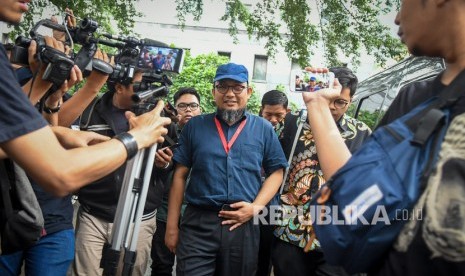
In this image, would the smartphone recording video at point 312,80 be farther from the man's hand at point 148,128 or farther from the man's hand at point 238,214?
the man's hand at point 238,214

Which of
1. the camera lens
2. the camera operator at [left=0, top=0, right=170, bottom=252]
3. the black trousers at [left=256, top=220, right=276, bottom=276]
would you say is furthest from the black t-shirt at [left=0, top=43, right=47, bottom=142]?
the black trousers at [left=256, top=220, right=276, bottom=276]

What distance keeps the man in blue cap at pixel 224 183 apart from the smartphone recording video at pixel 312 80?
0.96 meters

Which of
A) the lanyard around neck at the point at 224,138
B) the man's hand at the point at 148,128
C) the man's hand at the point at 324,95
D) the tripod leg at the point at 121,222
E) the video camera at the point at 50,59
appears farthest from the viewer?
the lanyard around neck at the point at 224,138

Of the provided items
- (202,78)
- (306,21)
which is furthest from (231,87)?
(202,78)

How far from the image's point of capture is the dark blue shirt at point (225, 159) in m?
3.06

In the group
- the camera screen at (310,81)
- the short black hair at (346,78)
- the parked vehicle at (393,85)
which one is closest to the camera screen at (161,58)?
the camera screen at (310,81)

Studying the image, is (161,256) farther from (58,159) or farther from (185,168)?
(58,159)

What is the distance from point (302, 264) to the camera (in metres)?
3.05

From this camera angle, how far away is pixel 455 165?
1030mm

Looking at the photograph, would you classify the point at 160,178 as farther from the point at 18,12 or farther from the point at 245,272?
the point at 18,12

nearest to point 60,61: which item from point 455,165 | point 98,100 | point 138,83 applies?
point 138,83

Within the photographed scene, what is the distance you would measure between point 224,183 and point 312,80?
1216mm

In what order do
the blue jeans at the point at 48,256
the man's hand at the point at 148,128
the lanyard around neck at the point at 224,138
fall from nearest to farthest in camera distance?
the man's hand at the point at 148,128 < the blue jeans at the point at 48,256 < the lanyard around neck at the point at 224,138

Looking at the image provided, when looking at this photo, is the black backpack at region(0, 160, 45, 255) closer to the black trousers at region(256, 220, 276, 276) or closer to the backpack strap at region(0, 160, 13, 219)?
the backpack strap at region(0, 160, 13, 219)
